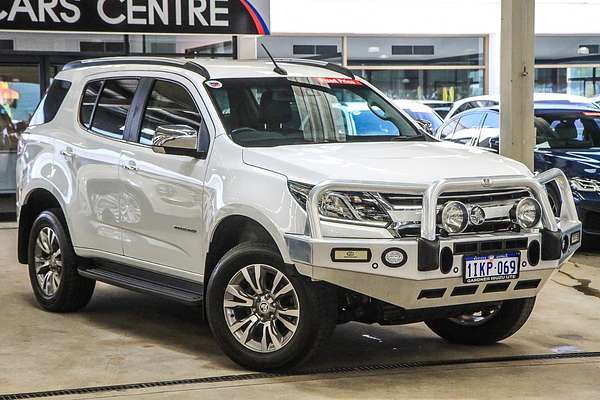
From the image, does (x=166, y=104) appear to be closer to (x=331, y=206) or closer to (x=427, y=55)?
(x=331, y=206)

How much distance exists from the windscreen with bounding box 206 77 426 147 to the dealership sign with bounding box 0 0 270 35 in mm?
6187

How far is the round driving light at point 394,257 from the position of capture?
5633 mm

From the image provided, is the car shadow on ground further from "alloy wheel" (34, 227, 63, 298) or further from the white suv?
"alloy wheel" (34, 227, 63, 298)

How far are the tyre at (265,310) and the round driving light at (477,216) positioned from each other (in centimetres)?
85

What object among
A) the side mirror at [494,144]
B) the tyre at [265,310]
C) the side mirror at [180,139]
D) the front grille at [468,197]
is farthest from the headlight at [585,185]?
the tyre at [265,310]

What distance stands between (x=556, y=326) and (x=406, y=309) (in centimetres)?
215

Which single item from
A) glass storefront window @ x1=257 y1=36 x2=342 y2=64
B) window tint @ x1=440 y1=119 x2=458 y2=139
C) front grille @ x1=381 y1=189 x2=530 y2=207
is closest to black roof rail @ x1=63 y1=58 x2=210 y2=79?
front grille @ x1=381 y1=189 x2=530 y2=207

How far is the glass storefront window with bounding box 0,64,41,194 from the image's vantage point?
14.5 metres

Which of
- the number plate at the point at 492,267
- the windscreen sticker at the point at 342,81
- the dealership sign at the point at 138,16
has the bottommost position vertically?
the number plate at the point at 492,267

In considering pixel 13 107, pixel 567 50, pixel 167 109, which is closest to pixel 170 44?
pixel 13 107

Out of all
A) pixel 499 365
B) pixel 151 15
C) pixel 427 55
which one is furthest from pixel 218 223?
pixel 427 55

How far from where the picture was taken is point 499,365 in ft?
21.4

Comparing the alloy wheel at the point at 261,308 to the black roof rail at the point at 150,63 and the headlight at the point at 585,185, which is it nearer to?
the black roof rail at the point at 150,63

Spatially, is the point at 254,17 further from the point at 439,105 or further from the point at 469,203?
the point at 439,105
